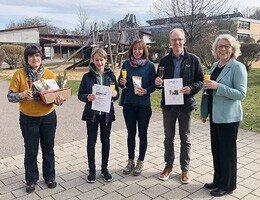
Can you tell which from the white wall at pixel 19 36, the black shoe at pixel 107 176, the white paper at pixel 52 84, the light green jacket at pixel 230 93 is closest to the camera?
the light green jacket at pixel 230 93

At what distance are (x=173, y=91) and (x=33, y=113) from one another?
1802 mm

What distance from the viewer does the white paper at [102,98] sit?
3.73 meters

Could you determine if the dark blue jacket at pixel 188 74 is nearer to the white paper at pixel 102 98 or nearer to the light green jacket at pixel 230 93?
the light green jacket at pixel 230 93

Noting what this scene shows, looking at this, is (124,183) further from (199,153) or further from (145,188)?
(199,153)

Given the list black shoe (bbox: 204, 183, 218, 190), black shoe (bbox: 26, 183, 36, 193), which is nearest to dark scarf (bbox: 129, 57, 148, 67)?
black shoe (bbox: 204, 183, 218, 190)

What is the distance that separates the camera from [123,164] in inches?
181

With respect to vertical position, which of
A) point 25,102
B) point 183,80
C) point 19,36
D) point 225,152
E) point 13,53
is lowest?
point 225,152

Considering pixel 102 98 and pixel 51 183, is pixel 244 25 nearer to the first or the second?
pixel 102 98

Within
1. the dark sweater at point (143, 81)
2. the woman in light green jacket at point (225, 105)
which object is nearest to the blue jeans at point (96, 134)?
the dark sweater at point (143, 81)

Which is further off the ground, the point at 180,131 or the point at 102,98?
the point at 102,98

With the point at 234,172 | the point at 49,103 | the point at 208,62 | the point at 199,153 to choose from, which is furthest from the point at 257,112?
the point at 208,62

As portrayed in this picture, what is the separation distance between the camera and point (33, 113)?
11.5ft

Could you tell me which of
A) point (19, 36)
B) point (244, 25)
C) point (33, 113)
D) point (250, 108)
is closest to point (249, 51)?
point (250, 108)

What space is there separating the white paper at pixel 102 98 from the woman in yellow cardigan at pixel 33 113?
0.45 m
